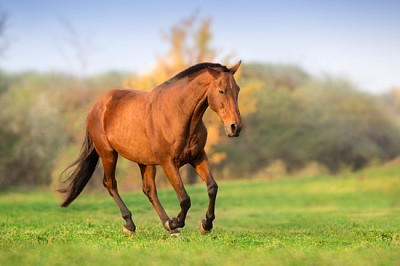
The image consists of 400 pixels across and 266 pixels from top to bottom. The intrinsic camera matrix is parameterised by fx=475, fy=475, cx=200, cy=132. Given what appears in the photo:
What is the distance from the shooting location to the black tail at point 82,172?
377 inches

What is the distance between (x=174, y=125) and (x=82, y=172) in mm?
2961

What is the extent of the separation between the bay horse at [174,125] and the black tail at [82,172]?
0.84 metres

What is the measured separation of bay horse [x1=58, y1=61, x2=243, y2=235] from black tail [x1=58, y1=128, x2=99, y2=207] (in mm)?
844

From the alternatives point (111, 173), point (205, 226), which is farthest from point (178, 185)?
point (111, 173)

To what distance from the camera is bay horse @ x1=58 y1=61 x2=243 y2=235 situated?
7.23 meters

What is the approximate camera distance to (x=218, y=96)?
7.17 metres

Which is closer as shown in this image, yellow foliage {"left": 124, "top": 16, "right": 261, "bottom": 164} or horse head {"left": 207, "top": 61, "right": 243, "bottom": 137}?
horse head {"left": 207, "top": 61, "right": 243, "bottom": 137}

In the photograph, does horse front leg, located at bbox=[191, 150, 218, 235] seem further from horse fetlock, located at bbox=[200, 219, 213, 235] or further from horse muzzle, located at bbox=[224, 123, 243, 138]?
horse muzzle, located at bbox=[224, 123, 243, 138]

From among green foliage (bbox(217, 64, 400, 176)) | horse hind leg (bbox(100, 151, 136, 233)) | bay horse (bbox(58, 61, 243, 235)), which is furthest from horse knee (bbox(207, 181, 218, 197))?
green foliage (bbox(217, 64, 400, 176))

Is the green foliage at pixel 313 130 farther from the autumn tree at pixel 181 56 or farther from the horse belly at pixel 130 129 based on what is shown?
the horse belly at pixel 130 129

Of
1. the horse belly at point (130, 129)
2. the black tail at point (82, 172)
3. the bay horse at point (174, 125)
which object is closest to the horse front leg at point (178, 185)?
the bay horse at point (174, 125)

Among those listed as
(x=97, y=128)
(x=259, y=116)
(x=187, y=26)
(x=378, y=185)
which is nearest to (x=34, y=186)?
(x=187, y=26)

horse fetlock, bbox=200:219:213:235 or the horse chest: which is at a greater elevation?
the horse chest

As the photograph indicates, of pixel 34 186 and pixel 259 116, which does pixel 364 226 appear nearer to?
pixel 34 186
